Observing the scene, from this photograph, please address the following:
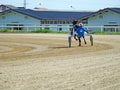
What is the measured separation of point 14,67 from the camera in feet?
42.4

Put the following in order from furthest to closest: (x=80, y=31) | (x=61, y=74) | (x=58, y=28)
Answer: (x=58, y=28), (x=80, y=31), (x=61, y=74)

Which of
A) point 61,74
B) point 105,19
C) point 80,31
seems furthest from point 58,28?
point 61,74

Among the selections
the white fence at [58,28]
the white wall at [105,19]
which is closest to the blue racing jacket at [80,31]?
the white fence at [58,28]

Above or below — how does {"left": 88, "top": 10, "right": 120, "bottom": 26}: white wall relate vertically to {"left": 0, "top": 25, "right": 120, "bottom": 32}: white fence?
above

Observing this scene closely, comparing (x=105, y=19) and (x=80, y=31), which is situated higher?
(x=105, y=19)

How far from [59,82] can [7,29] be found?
40.5 m

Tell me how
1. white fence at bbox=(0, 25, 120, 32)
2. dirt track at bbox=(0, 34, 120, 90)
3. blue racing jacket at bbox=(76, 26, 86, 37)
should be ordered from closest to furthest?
dirt track at bbox=(0, 34, 120, 90)
blue racing jacket at bbox=(76, 26, 86, 37)
white fence at bbox=(0, 25, 120, 32)

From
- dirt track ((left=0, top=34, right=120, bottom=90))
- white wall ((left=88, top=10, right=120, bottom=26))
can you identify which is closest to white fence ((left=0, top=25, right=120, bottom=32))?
white wall ((left=88, top=10, right=120, bottom=26))

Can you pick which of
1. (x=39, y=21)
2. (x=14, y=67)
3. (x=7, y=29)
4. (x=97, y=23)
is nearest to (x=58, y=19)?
(x=39, y=21)

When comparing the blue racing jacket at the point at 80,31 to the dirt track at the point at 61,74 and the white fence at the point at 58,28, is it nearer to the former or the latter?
the dirt track at the point at 61,74

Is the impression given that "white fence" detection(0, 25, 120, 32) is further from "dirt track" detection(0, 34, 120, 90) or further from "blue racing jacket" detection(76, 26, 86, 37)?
"dirt track" detection(0, 34, 120, 90)

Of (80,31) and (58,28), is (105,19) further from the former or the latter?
(80,31)

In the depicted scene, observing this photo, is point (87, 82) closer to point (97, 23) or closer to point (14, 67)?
point (14, 67)

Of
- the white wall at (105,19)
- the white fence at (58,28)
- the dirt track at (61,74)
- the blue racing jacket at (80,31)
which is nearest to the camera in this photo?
the dirt track at (61,74)
